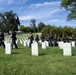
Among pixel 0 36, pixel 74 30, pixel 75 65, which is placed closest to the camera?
pixel 75 65

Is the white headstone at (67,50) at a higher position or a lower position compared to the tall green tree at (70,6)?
lower

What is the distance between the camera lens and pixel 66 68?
9695 mm

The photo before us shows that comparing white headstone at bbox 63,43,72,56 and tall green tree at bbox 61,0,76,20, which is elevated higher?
tall green tree at bbox 61,0,76,20

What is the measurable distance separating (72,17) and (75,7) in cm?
265

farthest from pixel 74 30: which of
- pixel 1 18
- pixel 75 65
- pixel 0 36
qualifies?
pixel 1 18

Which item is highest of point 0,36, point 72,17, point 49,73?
point 72,17

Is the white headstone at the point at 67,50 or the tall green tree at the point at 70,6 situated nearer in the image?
the white headstone at the point at 67,50

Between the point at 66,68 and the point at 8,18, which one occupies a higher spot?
the point at 8,18

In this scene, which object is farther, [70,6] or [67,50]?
[70,6]

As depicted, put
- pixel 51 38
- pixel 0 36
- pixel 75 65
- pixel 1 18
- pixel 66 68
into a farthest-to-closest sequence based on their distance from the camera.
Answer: pixel 1 18, pixel 51 38, pixel 0 36, pixel 75 65, pixel 66 68

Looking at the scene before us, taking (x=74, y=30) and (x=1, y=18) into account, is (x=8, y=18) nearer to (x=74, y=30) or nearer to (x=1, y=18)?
(x=1, y=18)

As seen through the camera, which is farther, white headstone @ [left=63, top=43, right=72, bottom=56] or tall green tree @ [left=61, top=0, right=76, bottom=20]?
tall green tree @ [left=61, top=0, right=76, bottom=20]

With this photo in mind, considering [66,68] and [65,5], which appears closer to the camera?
[66,68]

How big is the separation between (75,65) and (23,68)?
8.18 ft
